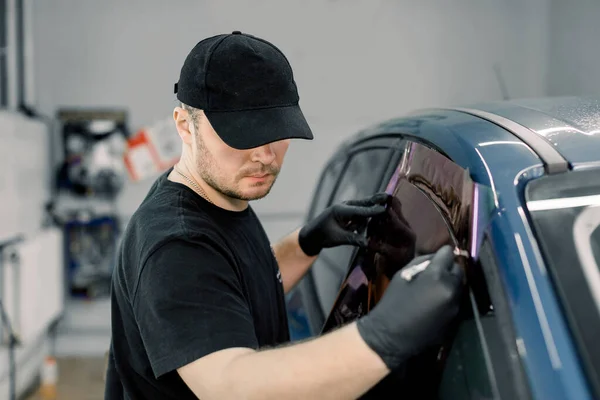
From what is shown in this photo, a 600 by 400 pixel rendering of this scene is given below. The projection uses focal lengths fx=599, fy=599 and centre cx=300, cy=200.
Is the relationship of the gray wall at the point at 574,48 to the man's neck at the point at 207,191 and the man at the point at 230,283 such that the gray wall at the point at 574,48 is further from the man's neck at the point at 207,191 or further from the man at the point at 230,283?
the man's neck at the point at 207,191

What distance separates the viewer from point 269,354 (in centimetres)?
85

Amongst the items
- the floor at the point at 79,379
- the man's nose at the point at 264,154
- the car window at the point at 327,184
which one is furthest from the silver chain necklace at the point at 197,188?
the floor at the point at 79,379

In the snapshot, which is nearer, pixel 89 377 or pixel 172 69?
pixel 89 377

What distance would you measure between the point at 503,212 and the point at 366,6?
3559 millimetres

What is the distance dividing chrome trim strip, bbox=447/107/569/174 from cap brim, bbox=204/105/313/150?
0.34 m

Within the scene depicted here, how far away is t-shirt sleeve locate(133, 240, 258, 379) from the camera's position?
0.87m

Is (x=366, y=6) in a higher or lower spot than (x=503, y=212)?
higher

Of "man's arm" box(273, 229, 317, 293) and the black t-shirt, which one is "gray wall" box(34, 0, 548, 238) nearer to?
"man's arm" box(273, 229, 317, 293)

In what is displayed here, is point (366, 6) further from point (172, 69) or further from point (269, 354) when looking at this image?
point (269, 354)

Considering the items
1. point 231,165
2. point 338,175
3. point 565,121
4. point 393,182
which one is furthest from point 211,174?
point 338,175

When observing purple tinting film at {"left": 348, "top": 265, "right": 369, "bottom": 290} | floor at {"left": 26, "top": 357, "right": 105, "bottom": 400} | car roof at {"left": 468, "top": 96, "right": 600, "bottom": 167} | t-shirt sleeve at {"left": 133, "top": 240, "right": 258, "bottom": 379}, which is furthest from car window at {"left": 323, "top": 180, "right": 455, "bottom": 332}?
floor at {"left": 26, "top": 357, "right": 105, "bottom": 400}

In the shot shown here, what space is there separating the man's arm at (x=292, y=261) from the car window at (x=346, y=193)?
0.08m

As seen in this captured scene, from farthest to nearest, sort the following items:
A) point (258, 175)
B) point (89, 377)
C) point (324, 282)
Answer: point (89, 377)
point (324, 282)
point (258, 175)

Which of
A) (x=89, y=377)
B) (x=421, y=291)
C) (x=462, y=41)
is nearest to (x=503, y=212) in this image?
(x=421, y=291)
